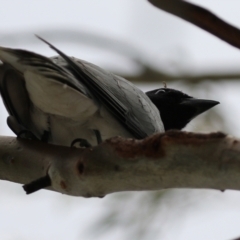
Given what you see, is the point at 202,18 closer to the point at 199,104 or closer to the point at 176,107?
the point at 199,104

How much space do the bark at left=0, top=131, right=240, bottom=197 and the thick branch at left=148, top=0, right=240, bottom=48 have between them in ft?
1.17

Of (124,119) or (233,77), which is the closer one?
(124,119)

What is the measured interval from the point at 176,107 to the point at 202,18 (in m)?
2.43

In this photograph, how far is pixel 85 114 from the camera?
103 inches

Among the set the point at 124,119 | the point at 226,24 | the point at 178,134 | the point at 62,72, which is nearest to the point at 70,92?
the point at 62,72

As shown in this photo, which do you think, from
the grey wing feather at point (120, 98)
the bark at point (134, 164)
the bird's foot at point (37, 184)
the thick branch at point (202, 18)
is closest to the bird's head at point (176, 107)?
the grey wing feather at point (120, 98)

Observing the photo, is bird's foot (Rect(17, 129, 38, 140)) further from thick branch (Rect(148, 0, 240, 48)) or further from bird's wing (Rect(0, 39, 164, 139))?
thick branch (Rect(148, 0, 240, 48))

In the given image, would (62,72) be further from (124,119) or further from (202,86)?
(202,86)

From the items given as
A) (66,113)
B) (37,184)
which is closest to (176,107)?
(66,113)

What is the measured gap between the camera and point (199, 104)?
12.2 feet

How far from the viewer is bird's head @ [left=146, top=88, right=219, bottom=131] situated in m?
3.78

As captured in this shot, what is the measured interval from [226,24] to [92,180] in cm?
83

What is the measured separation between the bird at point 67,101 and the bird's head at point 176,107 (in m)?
0.75

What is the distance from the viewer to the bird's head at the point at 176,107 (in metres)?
3.78
